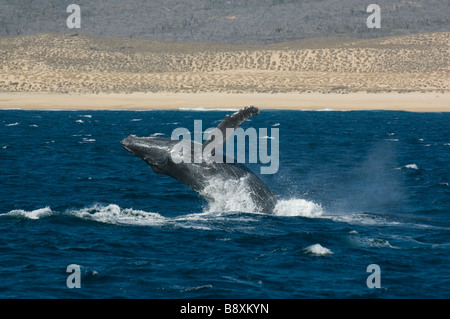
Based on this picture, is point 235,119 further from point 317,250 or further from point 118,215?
point 118,215

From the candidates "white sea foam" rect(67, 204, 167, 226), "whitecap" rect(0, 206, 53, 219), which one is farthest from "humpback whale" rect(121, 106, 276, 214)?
"whitecap" rect(0, 206, 53, 219)

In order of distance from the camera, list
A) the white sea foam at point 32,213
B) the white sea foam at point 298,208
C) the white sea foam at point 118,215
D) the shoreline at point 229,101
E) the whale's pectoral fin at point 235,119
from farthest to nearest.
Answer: the shoreline at point 229,101
the white sea foam at point 298,208
the white sea foam at point 32,213
the white sea foam at point 118,215
the whale's pectoral fin at point 235,119

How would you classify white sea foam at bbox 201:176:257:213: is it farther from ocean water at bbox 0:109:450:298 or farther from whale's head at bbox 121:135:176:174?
whale's head at bbox 121:135:176:174

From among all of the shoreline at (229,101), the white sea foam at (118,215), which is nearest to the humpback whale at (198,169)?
the white sea foam at (118,215)

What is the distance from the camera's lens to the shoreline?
10319 cm

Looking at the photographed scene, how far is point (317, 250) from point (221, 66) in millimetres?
143696

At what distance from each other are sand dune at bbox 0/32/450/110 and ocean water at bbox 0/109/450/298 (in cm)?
9378

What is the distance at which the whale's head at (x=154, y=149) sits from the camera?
2155cm

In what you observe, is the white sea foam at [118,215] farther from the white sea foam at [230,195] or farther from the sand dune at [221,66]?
the sand dune at [221,66]

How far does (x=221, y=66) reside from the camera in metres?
161

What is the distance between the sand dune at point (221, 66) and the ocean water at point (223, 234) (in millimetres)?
93784

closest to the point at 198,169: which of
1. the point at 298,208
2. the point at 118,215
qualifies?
the point at 118,215
